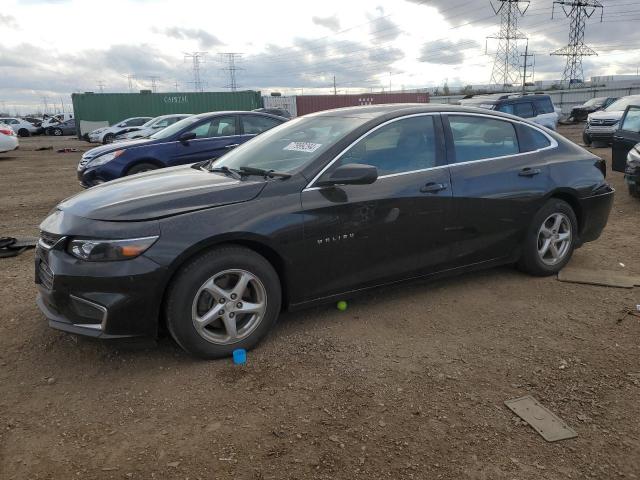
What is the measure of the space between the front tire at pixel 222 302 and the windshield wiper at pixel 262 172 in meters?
0.60

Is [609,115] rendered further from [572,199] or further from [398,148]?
[398,148]

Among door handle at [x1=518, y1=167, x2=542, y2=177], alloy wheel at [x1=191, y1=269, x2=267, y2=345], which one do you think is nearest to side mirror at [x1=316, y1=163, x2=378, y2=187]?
alloy wheel at [x1=191, y1=269, x2=267, y2=345]

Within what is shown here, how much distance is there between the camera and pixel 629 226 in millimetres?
6723

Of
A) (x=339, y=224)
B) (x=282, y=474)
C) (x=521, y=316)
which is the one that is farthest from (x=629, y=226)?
(x=282, y=474)

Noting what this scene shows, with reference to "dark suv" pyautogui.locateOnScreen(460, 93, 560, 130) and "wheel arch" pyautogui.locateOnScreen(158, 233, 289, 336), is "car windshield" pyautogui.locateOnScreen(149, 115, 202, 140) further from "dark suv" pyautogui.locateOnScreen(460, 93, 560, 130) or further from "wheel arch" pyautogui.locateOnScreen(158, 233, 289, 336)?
"dark suv" pyautogui.locateOnScreen(460, 93, 560, 130)

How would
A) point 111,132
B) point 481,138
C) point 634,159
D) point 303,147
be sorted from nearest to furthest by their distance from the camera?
point 303,147
point 481,138
point 634,159
point 111,132

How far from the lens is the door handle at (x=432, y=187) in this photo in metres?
3.97

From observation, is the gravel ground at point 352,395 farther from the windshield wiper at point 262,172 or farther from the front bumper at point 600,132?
the front bumper at point 600,132

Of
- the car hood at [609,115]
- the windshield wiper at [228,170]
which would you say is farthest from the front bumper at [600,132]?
the windshield wiper at [228,170]

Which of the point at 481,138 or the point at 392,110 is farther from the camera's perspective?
the point at 481,138

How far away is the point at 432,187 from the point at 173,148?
5.97m

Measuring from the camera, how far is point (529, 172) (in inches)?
178

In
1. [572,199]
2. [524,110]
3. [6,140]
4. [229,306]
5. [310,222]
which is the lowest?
[229,306]

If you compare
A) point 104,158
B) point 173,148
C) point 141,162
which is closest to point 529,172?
point 173,148
